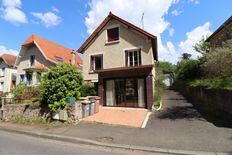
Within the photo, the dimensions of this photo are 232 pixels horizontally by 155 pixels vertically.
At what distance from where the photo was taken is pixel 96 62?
1662 centimetres

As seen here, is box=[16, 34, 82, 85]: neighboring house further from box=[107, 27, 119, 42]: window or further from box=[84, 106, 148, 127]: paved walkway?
box=[84, 106, 148, 127]: paved walkway

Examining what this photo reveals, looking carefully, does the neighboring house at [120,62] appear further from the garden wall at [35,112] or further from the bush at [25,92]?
the bush at [25,92]

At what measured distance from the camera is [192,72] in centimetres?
2028

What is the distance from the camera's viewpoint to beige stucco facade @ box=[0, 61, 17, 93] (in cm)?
2619

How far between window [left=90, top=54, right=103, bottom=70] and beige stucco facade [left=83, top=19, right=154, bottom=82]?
13.2 inches

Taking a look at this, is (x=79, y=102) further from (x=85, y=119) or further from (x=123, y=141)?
(x=123, y=141)

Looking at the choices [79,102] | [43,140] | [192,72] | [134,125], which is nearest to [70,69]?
[79,102]

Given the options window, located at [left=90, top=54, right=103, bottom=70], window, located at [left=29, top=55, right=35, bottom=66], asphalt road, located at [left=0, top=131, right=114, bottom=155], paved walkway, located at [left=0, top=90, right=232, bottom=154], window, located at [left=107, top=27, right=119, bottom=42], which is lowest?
asphalt road, located at [left=0, top=131, right=114, bottom=155]

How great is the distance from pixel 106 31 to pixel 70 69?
7.38 m

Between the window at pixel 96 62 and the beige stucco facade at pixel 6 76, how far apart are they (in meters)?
18.3

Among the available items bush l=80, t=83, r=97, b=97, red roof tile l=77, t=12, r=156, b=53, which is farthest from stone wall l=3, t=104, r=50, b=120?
red roof tile l=77, t=12, r=156, b=53

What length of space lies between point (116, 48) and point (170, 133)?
1043 centimetres

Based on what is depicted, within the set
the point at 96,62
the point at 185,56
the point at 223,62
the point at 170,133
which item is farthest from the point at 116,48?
the point at 185,56

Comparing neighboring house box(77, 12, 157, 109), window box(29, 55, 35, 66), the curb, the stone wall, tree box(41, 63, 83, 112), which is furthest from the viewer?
window box(29, 55, 35, 66)
